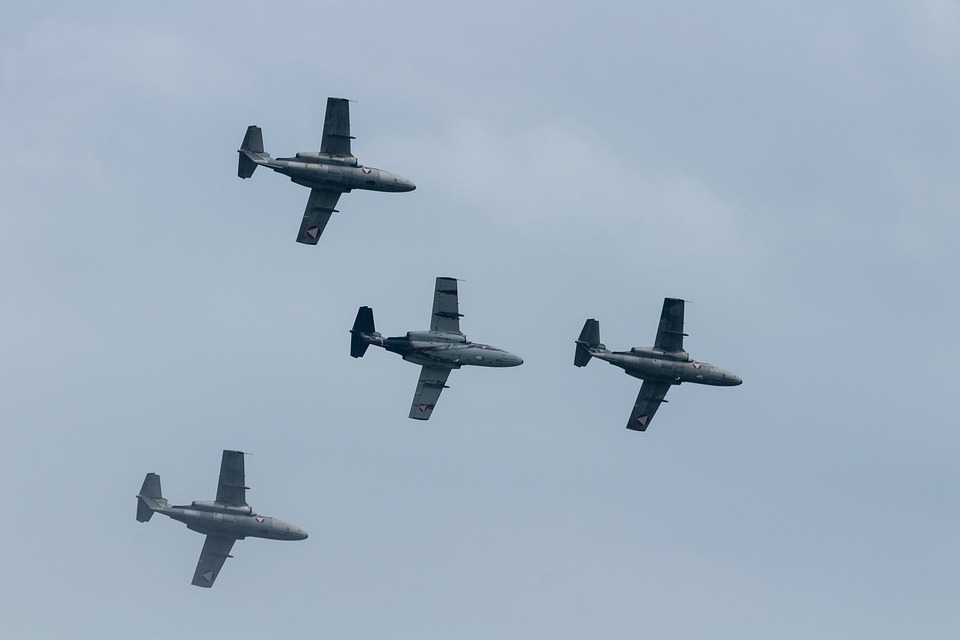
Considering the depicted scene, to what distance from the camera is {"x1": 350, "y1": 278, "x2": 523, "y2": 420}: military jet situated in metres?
141

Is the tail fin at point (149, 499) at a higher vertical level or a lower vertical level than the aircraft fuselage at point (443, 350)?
lower

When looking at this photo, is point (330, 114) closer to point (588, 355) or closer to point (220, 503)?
point (588, 355)

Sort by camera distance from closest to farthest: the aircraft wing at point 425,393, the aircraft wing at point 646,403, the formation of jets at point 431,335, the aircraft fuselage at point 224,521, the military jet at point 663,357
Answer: the formation of jets at point 431,335
the military jet at point 663,357
the aircraft wing at point 425,393
the aircraft wing at point 646,403
the aircraft fuselage at point 224,521

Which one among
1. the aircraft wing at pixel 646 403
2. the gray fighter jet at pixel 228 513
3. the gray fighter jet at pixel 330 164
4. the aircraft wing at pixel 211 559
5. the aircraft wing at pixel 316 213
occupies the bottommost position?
the aircraft wing at pixel 211 559

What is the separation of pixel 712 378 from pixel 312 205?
39648 mm

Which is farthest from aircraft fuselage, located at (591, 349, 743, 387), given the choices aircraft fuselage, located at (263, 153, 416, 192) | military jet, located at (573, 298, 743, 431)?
aircraft fuselage, located at (263, 153, 416, 192)

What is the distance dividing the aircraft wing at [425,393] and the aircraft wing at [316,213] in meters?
15.8

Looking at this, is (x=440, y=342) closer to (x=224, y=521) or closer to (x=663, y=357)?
(x=663, y=357)

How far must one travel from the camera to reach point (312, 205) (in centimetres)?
14212

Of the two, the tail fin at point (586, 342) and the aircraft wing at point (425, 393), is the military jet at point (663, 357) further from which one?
the aircraft wing at point (425, 393)

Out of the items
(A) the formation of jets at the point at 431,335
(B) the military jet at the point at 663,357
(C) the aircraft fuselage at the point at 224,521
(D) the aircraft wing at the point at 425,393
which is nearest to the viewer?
(A) the formation of jets at the point at 431,335

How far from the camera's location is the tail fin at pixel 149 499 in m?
155

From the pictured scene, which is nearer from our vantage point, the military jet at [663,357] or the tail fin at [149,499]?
the military jet at [663,357]

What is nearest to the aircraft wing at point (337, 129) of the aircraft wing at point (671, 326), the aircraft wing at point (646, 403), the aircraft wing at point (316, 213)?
the aircraft wing at point (316, 213)
